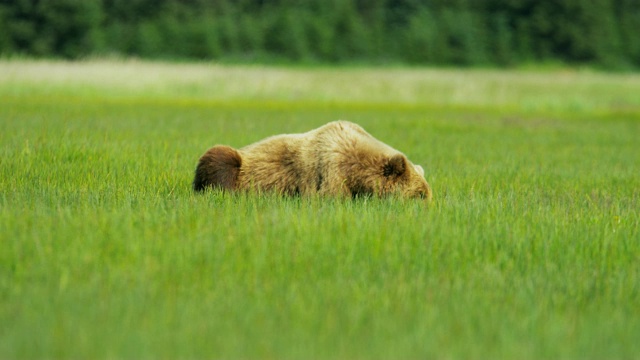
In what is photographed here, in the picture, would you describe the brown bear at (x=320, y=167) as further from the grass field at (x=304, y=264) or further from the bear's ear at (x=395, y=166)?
the grass field at (x=304, y=264)

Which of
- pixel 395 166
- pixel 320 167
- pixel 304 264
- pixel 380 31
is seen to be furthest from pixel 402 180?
pixel 380 31

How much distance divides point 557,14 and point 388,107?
1393 inches

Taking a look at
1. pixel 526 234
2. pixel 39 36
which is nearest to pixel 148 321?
pixel 526 234

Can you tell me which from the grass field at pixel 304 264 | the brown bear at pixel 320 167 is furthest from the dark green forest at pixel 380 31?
the brown bear at pixel 320 167

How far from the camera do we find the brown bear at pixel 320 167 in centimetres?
691

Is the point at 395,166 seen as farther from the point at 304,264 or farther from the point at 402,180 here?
the point at 304,264

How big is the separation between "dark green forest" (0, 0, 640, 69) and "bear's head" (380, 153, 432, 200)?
4440 cm

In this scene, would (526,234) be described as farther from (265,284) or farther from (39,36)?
(39,36)

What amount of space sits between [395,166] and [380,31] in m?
50.6

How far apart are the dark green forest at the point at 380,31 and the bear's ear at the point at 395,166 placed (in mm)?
44415

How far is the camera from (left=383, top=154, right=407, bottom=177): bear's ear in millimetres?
6815

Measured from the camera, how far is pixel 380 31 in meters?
56.3

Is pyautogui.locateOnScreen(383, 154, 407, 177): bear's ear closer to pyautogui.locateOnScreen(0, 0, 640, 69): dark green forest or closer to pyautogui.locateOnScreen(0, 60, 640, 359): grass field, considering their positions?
pyautogui.locateOnScreen(0, 60, 640, 359): grass field

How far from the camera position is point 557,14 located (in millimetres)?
57062
